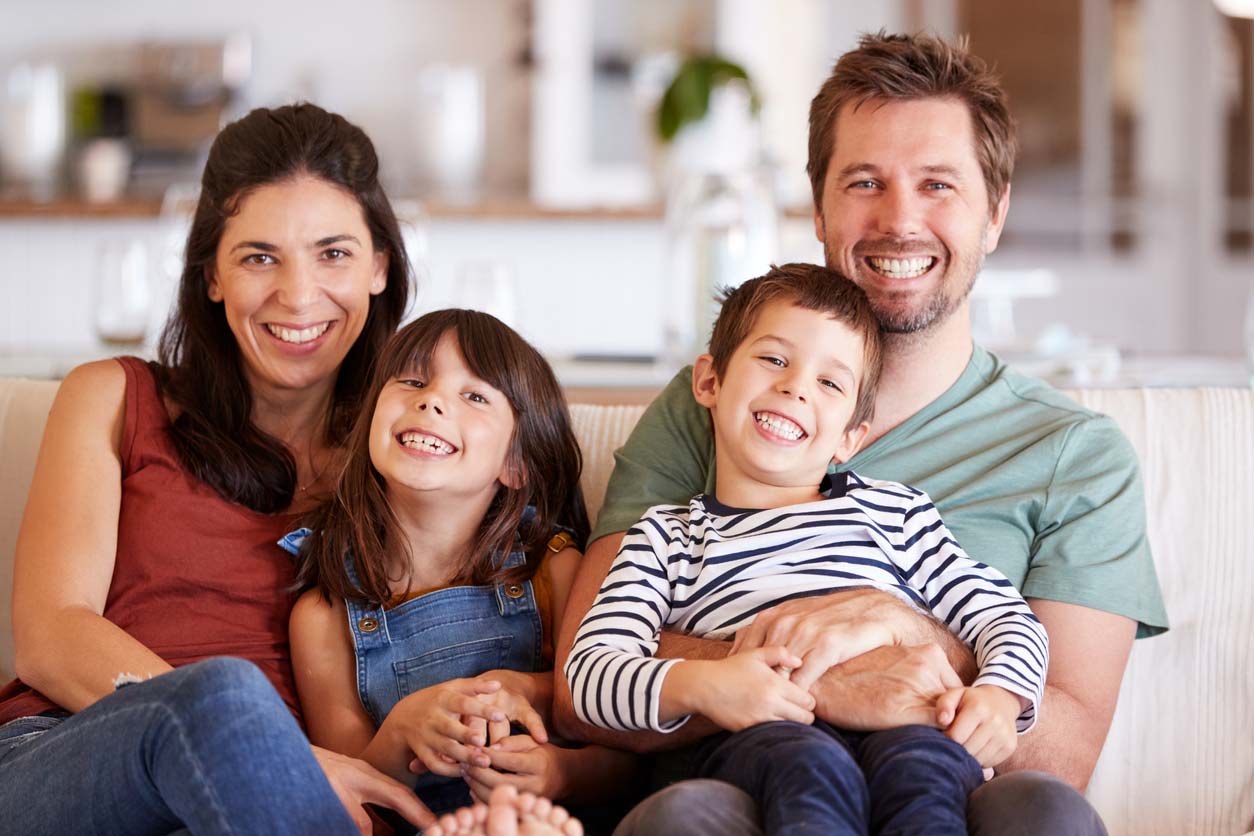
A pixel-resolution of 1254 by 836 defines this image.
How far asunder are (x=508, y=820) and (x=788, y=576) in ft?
1.43

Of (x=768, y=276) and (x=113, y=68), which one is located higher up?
(x=113, y=68)

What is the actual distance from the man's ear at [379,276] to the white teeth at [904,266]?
0.65 m

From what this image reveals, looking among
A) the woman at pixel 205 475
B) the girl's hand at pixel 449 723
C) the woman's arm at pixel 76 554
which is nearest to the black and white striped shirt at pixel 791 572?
the girl's hand at pixel 449 723

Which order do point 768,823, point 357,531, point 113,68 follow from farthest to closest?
1. point 113,68
2. point 357,531
3. point 768,823

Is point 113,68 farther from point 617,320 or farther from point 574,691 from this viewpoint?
point 574,691

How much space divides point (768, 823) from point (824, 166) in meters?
0.91

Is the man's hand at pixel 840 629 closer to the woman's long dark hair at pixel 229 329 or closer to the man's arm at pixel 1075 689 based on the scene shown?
the man's arm at pixel 1075 689

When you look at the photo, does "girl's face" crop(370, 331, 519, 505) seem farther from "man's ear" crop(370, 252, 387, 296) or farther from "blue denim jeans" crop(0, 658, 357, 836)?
"blue denim jeans" crop(0, 658, 357, 836)

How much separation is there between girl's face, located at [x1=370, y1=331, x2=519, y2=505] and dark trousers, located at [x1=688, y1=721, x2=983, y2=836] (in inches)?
18.2

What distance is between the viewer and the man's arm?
1.46 metres

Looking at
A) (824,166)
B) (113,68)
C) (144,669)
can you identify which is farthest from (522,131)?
(144,669)

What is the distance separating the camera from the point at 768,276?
1583mm

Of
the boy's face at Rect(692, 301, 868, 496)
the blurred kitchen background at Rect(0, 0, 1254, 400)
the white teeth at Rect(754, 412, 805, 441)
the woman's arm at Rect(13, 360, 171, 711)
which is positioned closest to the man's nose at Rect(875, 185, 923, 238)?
the boy's face at Rect(692, 301, 868, 496)

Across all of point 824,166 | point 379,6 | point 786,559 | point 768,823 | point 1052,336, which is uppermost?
point 379,6
